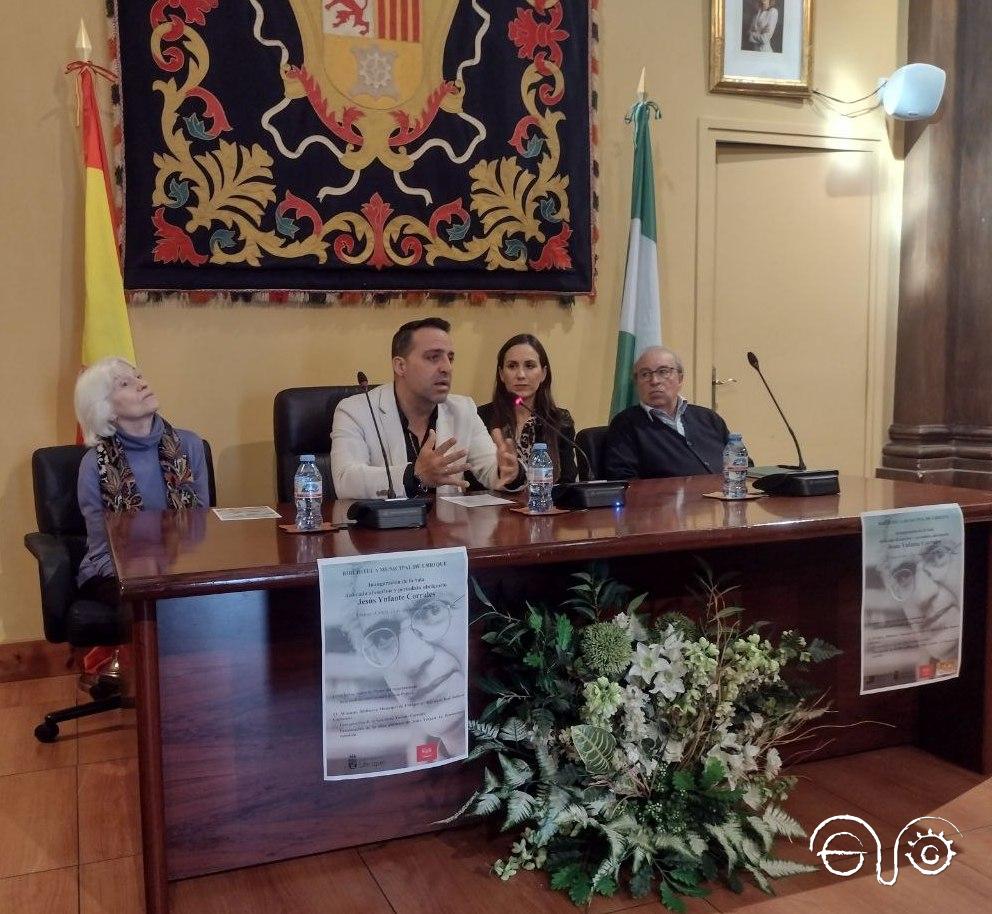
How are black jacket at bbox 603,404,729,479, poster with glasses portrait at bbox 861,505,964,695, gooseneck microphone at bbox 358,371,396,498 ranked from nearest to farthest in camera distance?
poster with glasses portrait at bbox 861,505,964,695, gooseneck microphone at bbox 358,371,396,498, black jacket at bbox 603,404,729,479

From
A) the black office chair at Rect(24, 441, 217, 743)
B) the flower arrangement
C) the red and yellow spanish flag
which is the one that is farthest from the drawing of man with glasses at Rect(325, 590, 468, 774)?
the red and yellow spanish flag

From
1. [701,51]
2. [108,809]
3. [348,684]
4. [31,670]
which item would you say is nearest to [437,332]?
[348,684]

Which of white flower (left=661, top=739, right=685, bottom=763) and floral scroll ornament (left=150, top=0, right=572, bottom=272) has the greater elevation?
floral scroll ornament (left=150, top=0, right=572, bottom=272)

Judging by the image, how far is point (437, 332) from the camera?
2.55 m

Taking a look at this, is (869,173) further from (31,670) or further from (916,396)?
(31,670)

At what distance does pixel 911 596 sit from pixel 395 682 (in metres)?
1.09

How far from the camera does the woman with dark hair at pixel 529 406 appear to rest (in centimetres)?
306

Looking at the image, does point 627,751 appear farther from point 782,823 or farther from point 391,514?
point 391,514

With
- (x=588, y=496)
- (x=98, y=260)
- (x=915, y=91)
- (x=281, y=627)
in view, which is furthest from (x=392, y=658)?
(x=915, y=91)

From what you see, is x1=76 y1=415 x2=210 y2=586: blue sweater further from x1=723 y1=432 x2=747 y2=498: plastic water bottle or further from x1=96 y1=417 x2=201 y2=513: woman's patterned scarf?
x1=723 y1=432 x2=747 y2=498: plastic water bottle

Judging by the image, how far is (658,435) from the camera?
2.98 meters

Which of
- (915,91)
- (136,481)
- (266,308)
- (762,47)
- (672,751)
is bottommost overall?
(672,751)

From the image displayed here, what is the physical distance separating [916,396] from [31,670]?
11.4 ft

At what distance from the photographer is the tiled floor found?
1670mm
